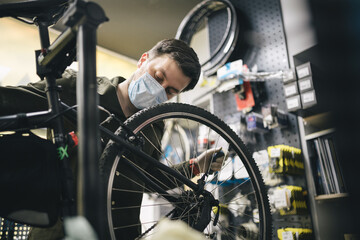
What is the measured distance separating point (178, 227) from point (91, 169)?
0.13m

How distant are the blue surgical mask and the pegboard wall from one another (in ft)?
3.59

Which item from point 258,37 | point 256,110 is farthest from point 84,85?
point 258,37

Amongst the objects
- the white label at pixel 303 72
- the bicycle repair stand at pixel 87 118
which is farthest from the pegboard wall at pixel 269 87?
the bicycle repair stand at pixel 87 118

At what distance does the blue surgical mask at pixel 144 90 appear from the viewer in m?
1.10

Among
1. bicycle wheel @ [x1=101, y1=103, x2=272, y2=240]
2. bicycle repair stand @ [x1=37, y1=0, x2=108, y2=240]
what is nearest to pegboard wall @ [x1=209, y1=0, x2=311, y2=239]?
bicycle wheel @ [x1=101, y1=103, x2=272, y2=240]

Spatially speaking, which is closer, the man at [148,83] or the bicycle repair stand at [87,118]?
the bicycle repair stand at [87,118]

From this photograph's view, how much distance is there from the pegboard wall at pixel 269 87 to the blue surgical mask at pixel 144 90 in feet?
3.59

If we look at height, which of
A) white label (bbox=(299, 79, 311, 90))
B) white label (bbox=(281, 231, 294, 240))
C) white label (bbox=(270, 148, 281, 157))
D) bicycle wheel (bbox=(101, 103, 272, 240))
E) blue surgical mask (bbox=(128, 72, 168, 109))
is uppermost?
white label (bbox=(299, 79, 311, 90))

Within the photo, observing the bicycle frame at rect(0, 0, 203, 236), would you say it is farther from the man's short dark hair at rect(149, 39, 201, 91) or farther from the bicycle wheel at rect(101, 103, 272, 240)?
the man's short dark hair at rect(149, 39, 201, 91)

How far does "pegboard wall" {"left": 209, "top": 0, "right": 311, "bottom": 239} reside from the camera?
1786 millimetres

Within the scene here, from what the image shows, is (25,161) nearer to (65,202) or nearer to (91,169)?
(65,202)

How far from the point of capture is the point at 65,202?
0.63 metres

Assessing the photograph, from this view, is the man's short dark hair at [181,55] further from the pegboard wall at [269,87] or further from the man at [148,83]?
the pegboard wall at [269,87]

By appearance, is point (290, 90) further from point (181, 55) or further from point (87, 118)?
point (87, 118)
